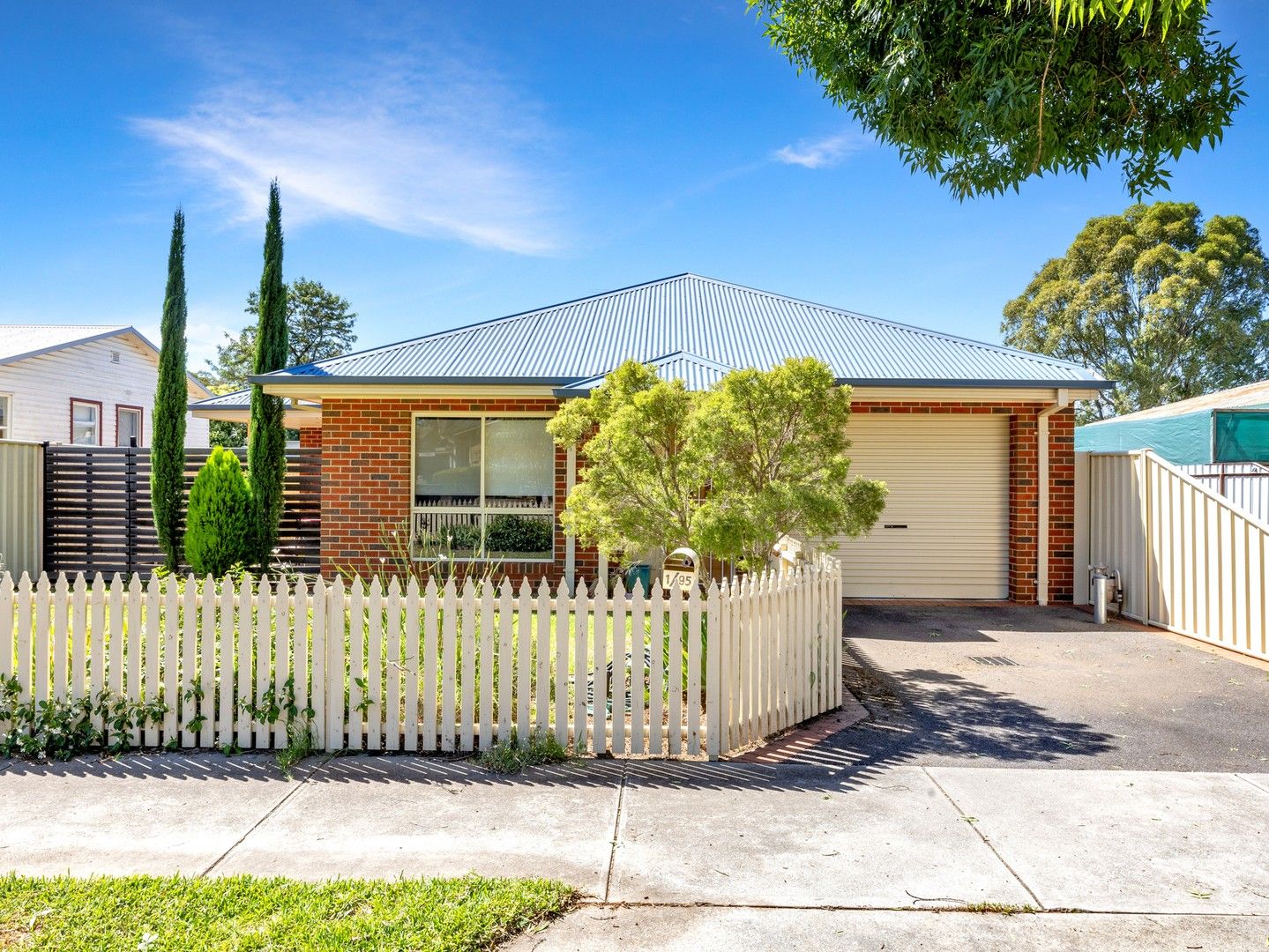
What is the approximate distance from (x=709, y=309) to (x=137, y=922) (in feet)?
43.6

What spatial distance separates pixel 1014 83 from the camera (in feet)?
14.1

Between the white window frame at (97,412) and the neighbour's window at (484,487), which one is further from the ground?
the white window frame at (97,412)

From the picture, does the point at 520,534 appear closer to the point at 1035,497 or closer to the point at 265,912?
the point at 1035,497

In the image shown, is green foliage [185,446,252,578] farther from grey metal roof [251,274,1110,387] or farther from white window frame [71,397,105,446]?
white window frame [71,397,105,446]

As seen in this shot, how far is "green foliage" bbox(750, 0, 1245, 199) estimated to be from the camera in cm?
436

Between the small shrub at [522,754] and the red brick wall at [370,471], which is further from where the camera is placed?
the red brick wall at [370,471]

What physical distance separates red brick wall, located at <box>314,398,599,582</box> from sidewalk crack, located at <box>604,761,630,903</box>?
646 centimetres

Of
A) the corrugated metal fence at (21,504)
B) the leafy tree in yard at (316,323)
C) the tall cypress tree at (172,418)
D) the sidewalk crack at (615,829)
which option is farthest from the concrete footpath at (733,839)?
the leafy tree in yard at (316,323)

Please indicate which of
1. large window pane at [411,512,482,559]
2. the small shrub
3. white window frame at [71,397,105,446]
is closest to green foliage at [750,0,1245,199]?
the small shrub

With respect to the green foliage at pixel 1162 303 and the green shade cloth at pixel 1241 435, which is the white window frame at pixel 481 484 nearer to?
the green shade cloth at pixel 1241 435

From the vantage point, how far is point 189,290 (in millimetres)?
12789

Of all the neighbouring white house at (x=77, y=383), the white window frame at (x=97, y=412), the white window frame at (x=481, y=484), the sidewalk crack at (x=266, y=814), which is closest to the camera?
the sidewalk crack at (x=266, y=814)

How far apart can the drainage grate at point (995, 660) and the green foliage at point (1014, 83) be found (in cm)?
451

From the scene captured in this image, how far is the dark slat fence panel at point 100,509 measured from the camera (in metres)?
12.7
